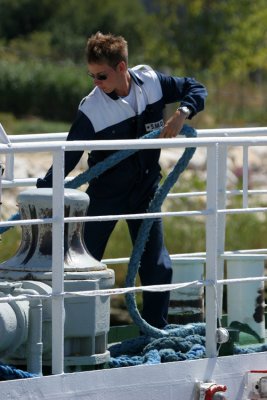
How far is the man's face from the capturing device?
6.30m

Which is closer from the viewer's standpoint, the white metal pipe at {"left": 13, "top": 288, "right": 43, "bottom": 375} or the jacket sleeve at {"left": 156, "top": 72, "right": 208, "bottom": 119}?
the white metal pipe at {"left": 13, "top": 288, "right": 43, "bottom": 375}

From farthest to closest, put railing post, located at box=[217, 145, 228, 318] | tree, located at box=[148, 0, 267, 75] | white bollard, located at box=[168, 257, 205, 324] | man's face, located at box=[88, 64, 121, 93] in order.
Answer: tree, located at box=[148, 0, 267, 75] → white bollard, located at box=[168, 257, 205, 324] → railing post, located at box=[217, 145, 228, 318] → man's face, located at box=[88, 64, 121, 93]

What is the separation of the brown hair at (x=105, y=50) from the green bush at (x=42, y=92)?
25.3 m

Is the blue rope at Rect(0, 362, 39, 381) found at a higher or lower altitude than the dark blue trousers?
lower

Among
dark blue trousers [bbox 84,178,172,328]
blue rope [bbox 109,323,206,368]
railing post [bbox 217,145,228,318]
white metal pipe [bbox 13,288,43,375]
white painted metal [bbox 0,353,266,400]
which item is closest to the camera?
white painted metal [bbox 0,353,266,400]

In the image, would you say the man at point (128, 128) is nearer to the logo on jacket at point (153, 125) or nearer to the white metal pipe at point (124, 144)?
the logo on jacket at point (153, 125)

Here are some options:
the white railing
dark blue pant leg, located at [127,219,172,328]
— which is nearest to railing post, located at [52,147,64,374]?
the white railing

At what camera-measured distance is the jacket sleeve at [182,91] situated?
256 inches

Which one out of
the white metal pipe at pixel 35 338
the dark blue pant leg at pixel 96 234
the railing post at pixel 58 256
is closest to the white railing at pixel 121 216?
the railing post at pixel 58 256

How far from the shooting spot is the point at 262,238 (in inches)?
731

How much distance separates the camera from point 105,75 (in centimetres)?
632

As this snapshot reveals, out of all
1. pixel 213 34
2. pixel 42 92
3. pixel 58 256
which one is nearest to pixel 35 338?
pixel 58 256

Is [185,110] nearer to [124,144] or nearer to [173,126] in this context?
[173,126]

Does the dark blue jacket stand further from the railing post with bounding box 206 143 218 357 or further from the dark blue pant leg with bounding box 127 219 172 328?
the railing post with bounding box 206 143 218 357
